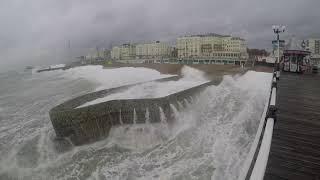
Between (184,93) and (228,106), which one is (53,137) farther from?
(228,106)

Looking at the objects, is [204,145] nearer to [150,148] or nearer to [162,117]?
[150,148]

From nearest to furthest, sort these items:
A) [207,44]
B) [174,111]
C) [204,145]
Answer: [204,145] → [174,111] → [207,44]

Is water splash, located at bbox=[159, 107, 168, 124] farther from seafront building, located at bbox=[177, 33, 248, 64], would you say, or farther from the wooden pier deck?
seafront building, located at bbox=[177, 33, 248, 64]

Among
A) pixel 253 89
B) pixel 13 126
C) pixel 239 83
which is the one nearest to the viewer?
pixel 13 126

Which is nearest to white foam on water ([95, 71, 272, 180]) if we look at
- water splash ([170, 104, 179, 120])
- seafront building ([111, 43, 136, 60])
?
water splash ([170, 104, 179, 120])

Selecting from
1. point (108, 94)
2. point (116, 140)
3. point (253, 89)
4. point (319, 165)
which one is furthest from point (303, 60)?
point (319, 165)

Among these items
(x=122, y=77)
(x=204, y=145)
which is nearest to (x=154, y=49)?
(x=122, y=77)

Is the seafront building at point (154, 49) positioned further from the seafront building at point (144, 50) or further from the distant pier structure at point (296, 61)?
the distant pier structure at point (296, 61)

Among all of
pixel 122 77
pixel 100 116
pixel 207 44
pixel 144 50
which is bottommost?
pixel 100 116
